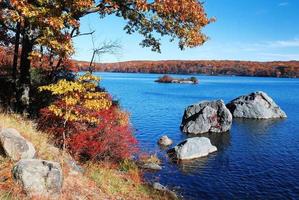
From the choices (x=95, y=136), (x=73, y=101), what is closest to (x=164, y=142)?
(x=95, y=136)

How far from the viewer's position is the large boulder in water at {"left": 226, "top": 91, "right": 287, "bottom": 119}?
64.4 meters

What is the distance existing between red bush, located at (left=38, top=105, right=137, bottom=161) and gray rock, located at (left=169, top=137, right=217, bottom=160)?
433 inches

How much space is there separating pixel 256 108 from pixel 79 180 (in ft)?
171

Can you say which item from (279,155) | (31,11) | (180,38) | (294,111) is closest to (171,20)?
(180,38)

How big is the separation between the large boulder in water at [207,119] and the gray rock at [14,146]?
36.1 m

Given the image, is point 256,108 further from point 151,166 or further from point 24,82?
point 24,82

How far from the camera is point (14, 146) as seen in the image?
15.5 metres

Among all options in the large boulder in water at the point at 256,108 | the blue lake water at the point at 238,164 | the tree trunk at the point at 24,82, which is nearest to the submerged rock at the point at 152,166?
the blue lake water at the point at 238,164

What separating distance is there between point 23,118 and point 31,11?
6846mm

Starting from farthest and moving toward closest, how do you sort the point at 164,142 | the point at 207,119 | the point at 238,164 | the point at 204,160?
1. the point at 207,119
2. the point at 164,142
3. the point at 204,160
4. the point at 238,164

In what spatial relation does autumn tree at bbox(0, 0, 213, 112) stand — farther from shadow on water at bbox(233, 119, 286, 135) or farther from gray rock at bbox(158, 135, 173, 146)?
shadow on water at bbox(233, 119, 286, 135)

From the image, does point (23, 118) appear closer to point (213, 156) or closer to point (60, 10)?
point (60, 10)

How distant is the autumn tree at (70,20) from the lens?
19.5 m

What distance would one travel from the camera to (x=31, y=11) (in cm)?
1889
